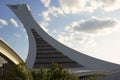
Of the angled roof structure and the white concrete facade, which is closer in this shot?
the white concrete facade

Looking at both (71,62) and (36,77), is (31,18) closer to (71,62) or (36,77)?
(71,62)

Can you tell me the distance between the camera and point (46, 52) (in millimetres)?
73812

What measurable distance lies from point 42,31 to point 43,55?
21.5 feet

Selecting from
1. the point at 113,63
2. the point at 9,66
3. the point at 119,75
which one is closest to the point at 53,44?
the point at 113,63

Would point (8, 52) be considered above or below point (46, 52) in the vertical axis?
below

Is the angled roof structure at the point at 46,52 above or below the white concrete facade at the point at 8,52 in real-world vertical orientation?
above

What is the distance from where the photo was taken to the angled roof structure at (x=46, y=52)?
70312 millimetres

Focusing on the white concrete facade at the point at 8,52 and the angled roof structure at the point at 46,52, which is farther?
the angled roof structure at the point at 46,52

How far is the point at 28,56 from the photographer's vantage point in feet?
247

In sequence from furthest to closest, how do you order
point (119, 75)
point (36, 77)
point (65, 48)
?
1. point (65, 48)
2. point (36, 77)
3. point (119, 75)

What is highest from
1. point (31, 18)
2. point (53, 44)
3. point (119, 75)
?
point (31, 18)

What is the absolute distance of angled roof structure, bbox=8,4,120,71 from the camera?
231ft

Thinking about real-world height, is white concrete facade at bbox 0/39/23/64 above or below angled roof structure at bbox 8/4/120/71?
below

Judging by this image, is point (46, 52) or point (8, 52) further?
point (46, 52)
